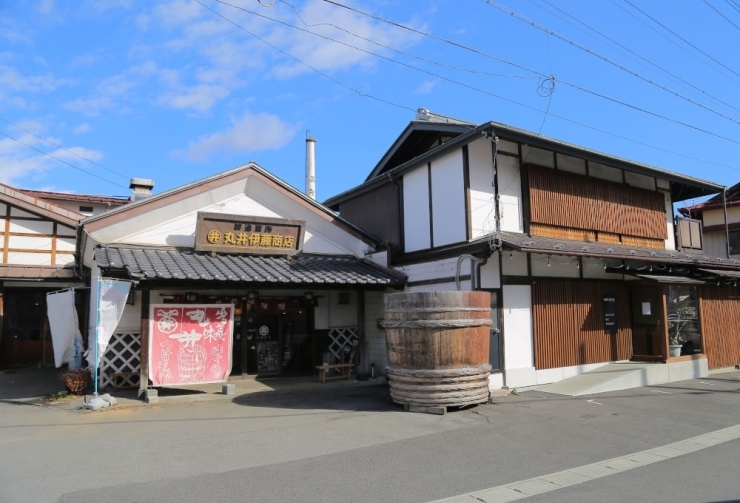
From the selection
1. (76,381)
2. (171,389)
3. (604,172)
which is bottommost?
(171,389)

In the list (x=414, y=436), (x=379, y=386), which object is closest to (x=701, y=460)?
(x=414, y=436)

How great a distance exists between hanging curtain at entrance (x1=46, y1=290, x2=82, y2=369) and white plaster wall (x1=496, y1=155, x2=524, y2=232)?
34.6ft

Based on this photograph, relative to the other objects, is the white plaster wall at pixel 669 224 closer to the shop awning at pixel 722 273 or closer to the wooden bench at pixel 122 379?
the shop awning at pixel 722 273

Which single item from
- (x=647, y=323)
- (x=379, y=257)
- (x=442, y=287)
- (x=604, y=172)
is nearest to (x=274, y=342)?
(x=379, y=257)

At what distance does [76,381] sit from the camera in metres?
11.0

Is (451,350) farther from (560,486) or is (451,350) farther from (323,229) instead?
(323,229)

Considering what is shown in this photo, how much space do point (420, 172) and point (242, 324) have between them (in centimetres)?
641

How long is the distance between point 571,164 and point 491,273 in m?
4.58

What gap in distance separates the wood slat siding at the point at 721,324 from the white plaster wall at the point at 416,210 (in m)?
8.72

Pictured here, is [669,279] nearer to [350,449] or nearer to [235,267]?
[350,449]

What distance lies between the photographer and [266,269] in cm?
1239

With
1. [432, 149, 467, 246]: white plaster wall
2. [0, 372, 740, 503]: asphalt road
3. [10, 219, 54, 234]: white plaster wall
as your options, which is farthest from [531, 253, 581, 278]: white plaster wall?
[10, 219, 54, 234]: white plaster wall

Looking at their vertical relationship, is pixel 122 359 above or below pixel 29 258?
below

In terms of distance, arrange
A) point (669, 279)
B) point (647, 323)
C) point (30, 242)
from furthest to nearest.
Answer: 1. point (30, 242)
2. point (647, 323)
3. point (669, 279)
